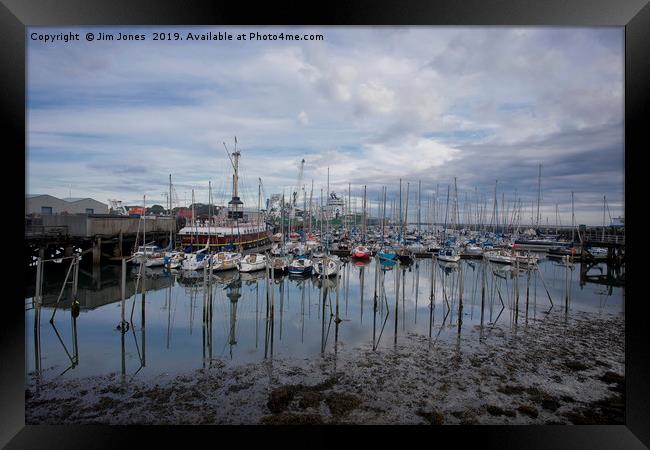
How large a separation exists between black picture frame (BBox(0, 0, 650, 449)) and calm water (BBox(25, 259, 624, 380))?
214 cm

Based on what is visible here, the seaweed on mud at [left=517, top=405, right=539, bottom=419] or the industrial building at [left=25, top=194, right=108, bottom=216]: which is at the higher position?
the industrial building at [left=25, top=194, right=108, bottom=216]

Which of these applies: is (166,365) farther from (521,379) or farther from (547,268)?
(547,268)

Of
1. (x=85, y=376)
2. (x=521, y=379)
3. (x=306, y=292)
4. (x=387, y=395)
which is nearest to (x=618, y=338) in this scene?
(x=521, y=379)

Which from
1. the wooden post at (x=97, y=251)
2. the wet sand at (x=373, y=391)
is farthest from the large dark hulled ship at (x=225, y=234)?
the wet sand at (x=373, y=391)

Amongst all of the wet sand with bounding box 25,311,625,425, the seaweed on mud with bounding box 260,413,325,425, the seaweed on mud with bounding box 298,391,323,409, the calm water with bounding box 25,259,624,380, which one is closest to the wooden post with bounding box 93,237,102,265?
the calm water with bounding box 25,259,624,380

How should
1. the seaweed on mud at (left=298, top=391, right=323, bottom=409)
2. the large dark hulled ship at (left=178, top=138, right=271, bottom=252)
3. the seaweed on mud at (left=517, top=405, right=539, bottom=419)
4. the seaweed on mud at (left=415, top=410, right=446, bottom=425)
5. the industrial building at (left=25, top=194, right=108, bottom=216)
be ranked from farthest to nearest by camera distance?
the large dark hulled ship at (left=178, top=138, right=271, bottom=252), the industrial building at (left=25, top=194, right=108, bottom=216), the seaweed on mud at (left=298, top=391, right=323, bottom=409), the seaweed on mud at (left=517, top=405, right=539, bottom=419), the seaweed on mud at (left=415, top=410, right=446, bottom=425)

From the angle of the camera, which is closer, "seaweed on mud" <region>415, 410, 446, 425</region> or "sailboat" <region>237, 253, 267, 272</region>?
"seaweed on mud" <region>415, 410, 446, 425</region>

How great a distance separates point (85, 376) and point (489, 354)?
678cm

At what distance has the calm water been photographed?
5.91 meters

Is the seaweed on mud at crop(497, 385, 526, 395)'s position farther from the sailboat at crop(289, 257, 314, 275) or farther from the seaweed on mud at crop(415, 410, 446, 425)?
the sailboat at crop(289, 257, 314, 275)

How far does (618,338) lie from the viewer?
7035 millimetres

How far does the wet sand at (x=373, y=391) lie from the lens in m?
3.99

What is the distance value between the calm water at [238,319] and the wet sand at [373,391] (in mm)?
514
